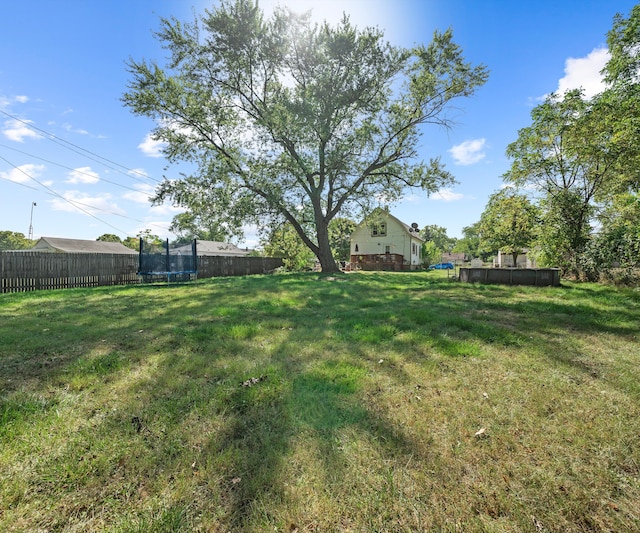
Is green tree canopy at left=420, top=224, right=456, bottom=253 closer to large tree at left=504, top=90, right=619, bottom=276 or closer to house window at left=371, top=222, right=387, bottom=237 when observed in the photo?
house window at left=371, top=222, right=387, bottom=237

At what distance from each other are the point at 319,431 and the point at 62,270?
14239 mm

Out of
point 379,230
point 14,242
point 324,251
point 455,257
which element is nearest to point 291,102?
point 324,251

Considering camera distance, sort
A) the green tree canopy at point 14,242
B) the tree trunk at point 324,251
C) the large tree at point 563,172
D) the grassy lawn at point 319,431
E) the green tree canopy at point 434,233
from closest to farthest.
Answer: the grassy lawn at point 319,431 → the large tree at point 563,172 → the tree trunk at point 324,251 → the green tree canopy at point 14,242 → the green tree canopy at point 434,233

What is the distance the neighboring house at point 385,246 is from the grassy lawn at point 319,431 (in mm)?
26773

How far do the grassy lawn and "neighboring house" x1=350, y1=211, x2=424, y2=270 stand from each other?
26.8 metres

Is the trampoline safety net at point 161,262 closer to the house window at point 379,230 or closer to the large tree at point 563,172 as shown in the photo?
the large tree at point 563,172

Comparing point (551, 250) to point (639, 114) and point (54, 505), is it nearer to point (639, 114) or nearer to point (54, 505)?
point (639, 114)

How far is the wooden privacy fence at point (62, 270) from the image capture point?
10422 mm

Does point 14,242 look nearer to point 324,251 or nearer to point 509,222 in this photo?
point 324,251

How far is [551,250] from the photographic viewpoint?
1393 centimetres

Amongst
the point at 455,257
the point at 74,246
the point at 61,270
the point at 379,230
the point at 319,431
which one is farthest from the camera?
the point at 455,257

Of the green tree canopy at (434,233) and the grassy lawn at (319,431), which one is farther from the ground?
the green tree canopy at (434,233)

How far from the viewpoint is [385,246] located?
111 ft

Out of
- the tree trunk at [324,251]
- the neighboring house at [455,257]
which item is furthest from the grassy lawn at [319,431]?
the neighboring house at [455,257]
